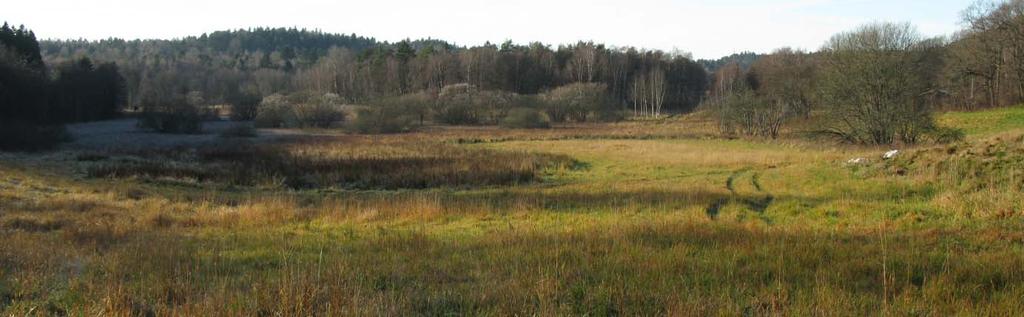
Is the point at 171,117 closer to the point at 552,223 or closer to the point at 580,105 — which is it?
the point at 580,105

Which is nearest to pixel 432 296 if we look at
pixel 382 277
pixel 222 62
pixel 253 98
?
pixel 382 277

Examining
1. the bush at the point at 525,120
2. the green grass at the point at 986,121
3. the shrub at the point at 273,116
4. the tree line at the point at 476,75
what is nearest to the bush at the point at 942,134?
the green grass at the point at 986,121

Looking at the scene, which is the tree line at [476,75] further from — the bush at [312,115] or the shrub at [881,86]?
the shrub at [881,86]

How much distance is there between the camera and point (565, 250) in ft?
22.9

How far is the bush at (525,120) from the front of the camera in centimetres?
7469

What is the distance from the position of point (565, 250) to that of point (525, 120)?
68004 millimetres

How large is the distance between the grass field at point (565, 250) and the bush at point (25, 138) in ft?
86.8

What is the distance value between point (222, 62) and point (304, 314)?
169 meters

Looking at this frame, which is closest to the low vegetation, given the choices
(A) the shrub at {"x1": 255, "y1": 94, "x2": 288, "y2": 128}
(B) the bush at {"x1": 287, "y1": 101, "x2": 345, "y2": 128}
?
(B) the bush at {"x1": 287, "y1": 101, "x2": 345, "y2": 128}

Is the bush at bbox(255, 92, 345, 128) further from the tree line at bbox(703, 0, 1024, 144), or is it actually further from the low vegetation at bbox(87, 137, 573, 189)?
the tree line at bbox(703, 0, 1024, 144)

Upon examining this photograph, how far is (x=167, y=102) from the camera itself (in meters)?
63.9

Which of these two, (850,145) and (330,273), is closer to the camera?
(330,273)

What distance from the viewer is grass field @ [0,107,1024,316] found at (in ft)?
15.5

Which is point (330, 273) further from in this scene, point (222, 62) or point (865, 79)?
point (222, 62)
